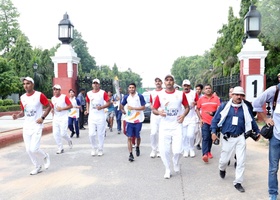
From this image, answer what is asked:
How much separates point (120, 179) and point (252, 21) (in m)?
10.5

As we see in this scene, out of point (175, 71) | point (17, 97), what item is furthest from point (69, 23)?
point (175, 71)

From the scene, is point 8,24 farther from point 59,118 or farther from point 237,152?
point 237,152

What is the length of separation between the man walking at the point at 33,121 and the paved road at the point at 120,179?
1.28ft

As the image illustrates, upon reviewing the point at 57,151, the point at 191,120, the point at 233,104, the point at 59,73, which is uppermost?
the point at 59,73

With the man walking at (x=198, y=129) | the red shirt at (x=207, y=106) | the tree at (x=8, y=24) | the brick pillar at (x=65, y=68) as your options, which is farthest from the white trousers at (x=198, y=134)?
the tree at (x=8, y=24)

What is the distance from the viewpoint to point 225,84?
15.6m

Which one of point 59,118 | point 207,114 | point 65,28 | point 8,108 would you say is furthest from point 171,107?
point 8,108

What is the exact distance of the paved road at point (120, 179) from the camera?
517 centimetres

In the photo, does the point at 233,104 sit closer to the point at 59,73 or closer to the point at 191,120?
the point at 191,120

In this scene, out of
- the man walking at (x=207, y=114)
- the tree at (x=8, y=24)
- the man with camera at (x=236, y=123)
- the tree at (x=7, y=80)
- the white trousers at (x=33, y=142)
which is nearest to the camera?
the man with camera at (x=236, y=123)

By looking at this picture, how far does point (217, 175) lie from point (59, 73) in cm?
1137

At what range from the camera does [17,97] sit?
137ft

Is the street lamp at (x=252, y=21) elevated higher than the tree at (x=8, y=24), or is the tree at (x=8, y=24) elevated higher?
the tree at (x=8, y=24)

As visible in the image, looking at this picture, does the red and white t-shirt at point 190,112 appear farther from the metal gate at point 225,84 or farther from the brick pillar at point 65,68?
the brick pillar at point 65,68
